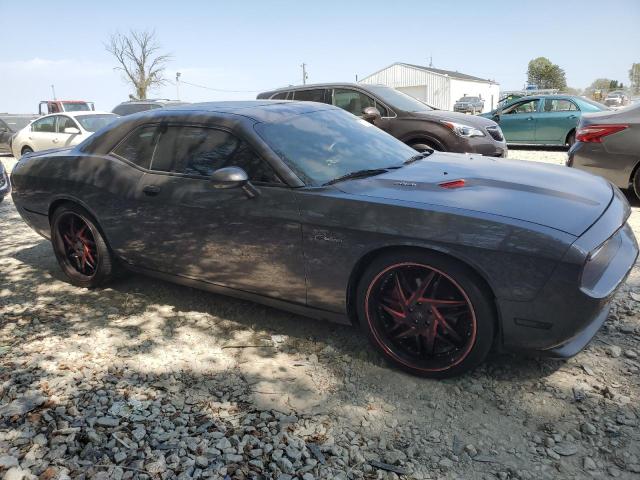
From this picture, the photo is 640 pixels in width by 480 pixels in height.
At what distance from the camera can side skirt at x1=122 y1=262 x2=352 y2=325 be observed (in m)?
3.01

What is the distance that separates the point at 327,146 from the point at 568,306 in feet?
5.85

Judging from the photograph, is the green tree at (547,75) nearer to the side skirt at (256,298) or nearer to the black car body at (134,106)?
the black car body at (134,106)

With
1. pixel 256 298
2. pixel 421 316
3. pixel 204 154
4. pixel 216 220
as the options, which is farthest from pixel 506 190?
pixel 204 154

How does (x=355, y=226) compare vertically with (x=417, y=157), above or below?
below

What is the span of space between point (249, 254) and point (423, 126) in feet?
16.5

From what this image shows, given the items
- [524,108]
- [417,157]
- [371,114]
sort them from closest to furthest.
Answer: [417,157] → [371,114] → [524,108]

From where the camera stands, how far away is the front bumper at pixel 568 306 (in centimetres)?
228

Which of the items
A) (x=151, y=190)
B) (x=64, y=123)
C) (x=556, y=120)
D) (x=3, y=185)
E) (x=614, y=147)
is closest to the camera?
(x=151, y=190)

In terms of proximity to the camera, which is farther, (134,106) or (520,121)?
(134,106)

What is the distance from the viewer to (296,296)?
3.08m

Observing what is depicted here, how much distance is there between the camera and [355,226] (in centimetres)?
275

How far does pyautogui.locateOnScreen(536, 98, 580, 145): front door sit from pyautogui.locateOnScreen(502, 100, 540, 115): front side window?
256 mm

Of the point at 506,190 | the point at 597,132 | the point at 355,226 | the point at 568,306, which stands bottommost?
the point at 568,306

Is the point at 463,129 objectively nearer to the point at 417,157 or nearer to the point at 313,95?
the point at 313,95
